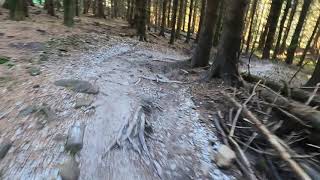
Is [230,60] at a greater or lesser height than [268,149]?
greater

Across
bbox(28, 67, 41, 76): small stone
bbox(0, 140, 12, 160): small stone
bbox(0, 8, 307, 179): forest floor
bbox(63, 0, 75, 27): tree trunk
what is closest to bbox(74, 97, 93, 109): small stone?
bbox(0, 8, 307, 179): forest floor

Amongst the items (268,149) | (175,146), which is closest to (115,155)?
(175,146)

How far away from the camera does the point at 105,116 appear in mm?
6395

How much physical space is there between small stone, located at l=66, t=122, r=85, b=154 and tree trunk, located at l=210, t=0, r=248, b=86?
16.7 feet

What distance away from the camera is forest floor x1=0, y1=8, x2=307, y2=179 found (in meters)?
4.89

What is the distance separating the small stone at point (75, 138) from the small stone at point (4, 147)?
0.88 meters

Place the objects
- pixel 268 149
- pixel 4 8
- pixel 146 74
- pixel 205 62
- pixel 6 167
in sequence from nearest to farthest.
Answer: pixel 6 167
pixel 268 149
pixel 146 74
pixel 205 62
pixel 4 8

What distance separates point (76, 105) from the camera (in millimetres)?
6660

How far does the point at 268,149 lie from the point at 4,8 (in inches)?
820

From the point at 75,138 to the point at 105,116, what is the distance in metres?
1.14

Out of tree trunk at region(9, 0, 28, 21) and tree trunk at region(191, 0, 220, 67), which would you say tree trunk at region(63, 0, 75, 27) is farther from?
tree trunk at region(191, 0, 220, 67)

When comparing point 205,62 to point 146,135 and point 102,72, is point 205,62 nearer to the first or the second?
point 102,72

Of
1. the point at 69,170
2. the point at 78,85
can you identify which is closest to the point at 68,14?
the point at 78,85

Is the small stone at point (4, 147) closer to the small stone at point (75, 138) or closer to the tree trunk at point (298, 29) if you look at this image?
the small stone at point (75, 138)
